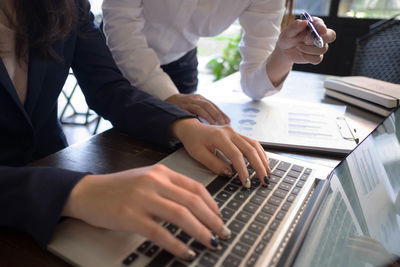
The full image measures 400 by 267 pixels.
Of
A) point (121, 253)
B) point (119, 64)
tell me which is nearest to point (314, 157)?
point (121, 253)

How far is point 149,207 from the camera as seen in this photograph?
0.33 metres

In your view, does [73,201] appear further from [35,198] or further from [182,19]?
[182,19]

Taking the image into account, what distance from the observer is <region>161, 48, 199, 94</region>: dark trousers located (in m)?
1.08

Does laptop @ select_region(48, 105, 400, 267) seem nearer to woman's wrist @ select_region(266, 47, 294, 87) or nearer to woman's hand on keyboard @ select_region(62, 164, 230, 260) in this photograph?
woman's hand on keyboard @ select_region(62, 164, 230, 260)

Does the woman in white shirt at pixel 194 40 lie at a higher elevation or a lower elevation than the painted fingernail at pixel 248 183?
higher

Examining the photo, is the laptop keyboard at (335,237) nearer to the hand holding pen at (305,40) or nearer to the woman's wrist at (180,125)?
the woman's wrist at (180,125)

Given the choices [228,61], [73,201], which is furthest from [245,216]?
[228,61]

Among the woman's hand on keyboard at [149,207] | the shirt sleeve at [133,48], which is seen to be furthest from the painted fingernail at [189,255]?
the shirt sleeve at [133,48]

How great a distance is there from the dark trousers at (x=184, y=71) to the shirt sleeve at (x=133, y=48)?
27 cm

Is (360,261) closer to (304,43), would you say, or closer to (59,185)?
(59,185)

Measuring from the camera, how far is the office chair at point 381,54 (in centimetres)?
116

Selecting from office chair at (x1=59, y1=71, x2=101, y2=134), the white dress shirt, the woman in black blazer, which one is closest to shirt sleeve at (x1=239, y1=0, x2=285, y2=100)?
the white dress shirt

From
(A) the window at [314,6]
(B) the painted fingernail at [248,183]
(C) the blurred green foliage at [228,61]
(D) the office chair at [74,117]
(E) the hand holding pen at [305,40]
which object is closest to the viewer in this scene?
(B) the painted fingernail at [248,183]

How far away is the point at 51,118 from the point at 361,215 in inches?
26.8
